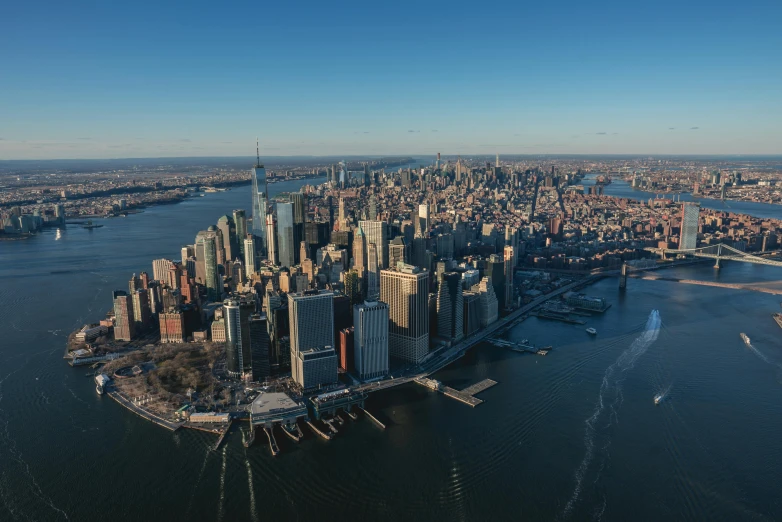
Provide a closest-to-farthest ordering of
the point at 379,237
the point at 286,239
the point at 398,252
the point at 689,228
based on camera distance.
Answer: the point at 398,252
the point at 379,237
the point at 286,239
the point at 689,228

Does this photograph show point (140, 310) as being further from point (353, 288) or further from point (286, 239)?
point (286, 239)

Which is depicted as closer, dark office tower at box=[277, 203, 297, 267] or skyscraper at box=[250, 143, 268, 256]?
dark office tower at box=[277, 203, 297, 267]

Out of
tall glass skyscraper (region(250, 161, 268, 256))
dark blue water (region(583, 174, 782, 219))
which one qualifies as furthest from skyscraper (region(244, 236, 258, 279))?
dark blue water (region(583, 174, 782, 219))

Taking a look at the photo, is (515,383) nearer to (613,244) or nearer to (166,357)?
(166,357)

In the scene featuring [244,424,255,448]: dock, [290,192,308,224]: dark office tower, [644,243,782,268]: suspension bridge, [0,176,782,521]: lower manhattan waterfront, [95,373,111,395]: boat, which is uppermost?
[290,192,308,224]: dark office tower

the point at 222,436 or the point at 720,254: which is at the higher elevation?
the point at 720,254

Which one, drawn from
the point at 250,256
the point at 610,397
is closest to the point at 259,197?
the point at 250,256

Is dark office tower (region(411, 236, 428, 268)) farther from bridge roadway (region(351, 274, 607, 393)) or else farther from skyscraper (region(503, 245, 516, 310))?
bridge roadway (region(351, 274, 607, 393))
